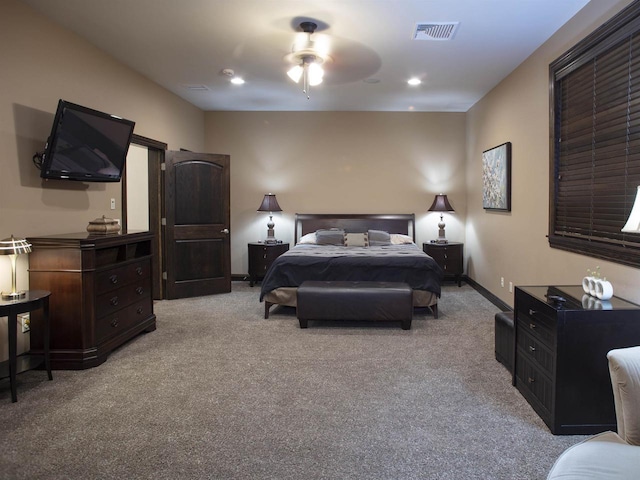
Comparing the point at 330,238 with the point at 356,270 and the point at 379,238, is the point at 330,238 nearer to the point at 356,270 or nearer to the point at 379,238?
the point at 379,238

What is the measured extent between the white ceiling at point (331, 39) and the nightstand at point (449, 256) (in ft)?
7.40

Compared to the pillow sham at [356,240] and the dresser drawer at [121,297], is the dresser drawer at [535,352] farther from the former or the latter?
the pillow sham at [356,240]

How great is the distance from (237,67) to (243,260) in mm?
3404

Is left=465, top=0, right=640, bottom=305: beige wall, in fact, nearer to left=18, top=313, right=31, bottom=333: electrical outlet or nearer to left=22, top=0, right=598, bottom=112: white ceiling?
left=22, top=0, right=598, bottom=112: white ceiling

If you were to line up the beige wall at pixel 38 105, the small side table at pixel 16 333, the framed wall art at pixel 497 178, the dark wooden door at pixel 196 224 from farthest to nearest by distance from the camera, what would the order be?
the dark wooden door at pixel 196 224
the framed wall art at pixel 497 178
the beige wall at pixel 38 105
the small side table at pixel 16 333

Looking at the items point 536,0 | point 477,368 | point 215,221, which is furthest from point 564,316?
point 215,221

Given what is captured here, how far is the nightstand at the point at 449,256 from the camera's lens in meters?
6.59

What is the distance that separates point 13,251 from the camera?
2869 millimetres

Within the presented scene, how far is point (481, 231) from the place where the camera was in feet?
20.4

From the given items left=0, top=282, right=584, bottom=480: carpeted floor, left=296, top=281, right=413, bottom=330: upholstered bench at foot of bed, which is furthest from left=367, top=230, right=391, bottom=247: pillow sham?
left=0, top=282, right=584, bottom=480: carpeted floor

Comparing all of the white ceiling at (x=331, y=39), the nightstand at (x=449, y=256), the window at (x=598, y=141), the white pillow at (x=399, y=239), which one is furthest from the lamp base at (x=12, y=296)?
the nightstand at (x=449, y=256)

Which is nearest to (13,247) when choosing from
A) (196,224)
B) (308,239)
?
(196,224)

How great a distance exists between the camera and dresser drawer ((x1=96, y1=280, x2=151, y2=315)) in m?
3.46

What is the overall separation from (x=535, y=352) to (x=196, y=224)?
4635mm
